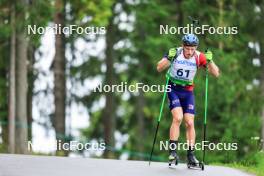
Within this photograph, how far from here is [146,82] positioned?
3544cm

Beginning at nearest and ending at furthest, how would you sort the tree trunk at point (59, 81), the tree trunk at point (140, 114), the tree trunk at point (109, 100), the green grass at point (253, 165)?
1. the green grass at point (253, 165)
2. the tree trunk at point (59, 81)
3. the tree trunk at point (109, 100)
4. the tree trunk at point (140, 114)

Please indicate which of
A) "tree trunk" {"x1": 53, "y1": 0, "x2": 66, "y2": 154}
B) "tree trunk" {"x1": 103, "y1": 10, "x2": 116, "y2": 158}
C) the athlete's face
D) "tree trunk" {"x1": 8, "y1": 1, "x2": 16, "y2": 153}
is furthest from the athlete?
"tree trunk" {"x1": 103, "y1": 10, "x2": 116, "y2": 158}

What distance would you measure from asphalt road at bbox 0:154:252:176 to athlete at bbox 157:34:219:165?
0.39m

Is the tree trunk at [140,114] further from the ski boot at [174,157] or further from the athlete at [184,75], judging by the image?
the ski boot at [174,157]

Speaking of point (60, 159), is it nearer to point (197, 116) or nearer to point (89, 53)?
point (197, 116)

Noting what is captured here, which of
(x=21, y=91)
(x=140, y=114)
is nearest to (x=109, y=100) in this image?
(x=140, y=114)

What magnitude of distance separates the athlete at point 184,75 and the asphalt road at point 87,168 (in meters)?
0.39

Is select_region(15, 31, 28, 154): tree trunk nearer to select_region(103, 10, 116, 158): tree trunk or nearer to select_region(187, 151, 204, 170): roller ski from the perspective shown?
select_region(103, 10, 116, 158): tree trunk

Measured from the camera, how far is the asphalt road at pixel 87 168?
471 inches

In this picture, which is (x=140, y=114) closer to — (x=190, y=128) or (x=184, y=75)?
(x=190, y=128)

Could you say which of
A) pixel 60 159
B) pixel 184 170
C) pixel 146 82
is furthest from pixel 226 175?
pixel 146 82

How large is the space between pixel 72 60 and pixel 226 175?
22975 millimetres

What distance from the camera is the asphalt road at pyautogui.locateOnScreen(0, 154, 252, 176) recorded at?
12.0m

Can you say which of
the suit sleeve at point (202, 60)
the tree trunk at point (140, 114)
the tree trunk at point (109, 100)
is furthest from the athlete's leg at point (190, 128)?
the tree trunk at point (140, 114)
